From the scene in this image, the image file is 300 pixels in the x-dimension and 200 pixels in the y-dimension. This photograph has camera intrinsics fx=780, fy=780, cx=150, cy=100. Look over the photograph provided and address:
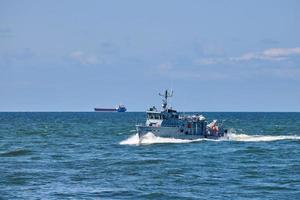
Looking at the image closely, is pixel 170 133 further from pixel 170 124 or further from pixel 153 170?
pixel 153 170

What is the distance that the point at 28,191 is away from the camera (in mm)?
47906

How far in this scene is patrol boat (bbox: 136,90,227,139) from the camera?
88.3 meters

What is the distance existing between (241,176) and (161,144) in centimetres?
3258

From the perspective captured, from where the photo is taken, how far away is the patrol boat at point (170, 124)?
88312 mm

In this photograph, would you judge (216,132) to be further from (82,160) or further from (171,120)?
(82,160)

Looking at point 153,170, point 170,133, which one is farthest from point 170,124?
point 153,170

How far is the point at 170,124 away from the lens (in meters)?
89.4

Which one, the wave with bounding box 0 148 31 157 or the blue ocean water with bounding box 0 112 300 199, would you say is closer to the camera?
the blue ocean water with bounding box 0 112 300 199

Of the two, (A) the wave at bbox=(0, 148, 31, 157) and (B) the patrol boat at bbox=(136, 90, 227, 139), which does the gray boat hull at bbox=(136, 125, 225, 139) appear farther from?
(A) the wave at bbox=(0, 148, 31, 157)

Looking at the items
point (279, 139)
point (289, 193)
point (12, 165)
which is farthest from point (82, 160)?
point (279, 139)

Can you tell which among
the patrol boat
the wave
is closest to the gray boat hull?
the patrol boat

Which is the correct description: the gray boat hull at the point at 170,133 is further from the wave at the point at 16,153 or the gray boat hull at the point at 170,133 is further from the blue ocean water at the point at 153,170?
the wave at the point at 16,153

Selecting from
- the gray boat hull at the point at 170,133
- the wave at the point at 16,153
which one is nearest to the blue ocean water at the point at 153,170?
the wave at the point at 16,153

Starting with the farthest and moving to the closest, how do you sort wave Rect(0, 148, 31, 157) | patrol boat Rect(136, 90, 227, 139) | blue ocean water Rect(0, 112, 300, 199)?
patrol boat Rect(136, 90, 227, 139)
wave Rect(0, 148, 31, 157)
blue ocean water Rect(0, 112, 300, 199)
